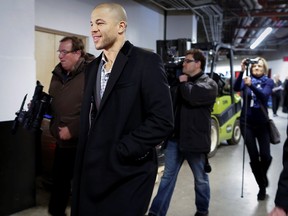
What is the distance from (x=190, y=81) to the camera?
285 cm

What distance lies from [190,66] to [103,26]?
4.61ft

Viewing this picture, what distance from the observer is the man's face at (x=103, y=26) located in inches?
62.0

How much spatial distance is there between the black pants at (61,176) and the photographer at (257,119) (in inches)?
78.6

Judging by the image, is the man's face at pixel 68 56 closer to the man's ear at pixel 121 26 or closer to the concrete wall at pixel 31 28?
the concrete wall at pixel 31 28

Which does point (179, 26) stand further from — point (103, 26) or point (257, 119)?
point (103, 26)

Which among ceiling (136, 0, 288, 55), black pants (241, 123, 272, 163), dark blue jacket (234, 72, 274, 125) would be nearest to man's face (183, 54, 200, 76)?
dark blue jacket (234, 72, 274, 125)

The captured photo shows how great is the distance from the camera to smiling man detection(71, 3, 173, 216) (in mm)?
1522

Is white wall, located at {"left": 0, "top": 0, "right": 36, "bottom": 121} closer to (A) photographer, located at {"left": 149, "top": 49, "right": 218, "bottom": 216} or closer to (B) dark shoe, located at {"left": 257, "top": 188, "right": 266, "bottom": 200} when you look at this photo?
(A) photographer, located at {"left": 149, "top": 49, "right": 218, "bottom": 216}

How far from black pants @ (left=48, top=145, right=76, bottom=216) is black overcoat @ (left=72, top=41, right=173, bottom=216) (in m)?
0.97

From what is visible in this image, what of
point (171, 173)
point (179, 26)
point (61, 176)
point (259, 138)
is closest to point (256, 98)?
point (259, 138)

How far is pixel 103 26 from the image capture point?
1.58m

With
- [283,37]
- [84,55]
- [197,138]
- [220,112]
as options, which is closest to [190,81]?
[197,138]

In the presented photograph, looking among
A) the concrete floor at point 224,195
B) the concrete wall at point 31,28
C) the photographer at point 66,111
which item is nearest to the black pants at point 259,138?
the concrete floor at point 224,195

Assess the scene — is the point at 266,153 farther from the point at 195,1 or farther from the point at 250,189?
the point at 195,1
